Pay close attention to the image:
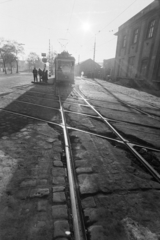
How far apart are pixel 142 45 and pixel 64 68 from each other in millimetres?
13691

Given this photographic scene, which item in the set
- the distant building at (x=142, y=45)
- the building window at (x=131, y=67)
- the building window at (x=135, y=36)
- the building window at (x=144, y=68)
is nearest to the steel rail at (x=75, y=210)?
the distant building at (x=142, y=45)

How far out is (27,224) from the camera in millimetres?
1660

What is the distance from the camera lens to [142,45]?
2159cm

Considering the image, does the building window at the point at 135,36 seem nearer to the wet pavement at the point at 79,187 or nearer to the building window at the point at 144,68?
the building window at the point at 144,68

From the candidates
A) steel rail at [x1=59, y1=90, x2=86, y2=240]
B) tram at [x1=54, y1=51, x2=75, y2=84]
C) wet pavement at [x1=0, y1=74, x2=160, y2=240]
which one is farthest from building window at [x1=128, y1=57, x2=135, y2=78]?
steel rail at [x1=59, y1=90, x2=86, y2=240]

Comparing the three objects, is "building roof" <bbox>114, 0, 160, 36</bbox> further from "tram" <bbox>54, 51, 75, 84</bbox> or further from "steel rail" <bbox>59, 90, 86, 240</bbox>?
"steel rail" <bbox>59, 90, 86, 240</bbox>

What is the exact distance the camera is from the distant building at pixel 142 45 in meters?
18.6

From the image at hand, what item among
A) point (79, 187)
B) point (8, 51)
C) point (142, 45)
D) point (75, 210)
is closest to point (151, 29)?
point (142, 45)

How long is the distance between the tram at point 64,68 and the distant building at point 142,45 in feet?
36.2

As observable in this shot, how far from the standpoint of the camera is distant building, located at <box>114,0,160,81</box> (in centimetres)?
1861

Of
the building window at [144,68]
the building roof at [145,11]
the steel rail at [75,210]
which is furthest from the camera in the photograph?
the building window at [144,68]

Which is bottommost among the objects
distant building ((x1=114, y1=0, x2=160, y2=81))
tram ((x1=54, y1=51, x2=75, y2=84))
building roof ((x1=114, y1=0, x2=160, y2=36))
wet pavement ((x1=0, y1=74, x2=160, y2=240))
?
wet pavement ((x1=0, y1=74, x2=160, y2=240))

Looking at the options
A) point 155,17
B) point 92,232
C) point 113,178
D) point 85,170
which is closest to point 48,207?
point 92,232

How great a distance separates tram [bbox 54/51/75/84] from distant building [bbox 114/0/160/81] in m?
11.0
